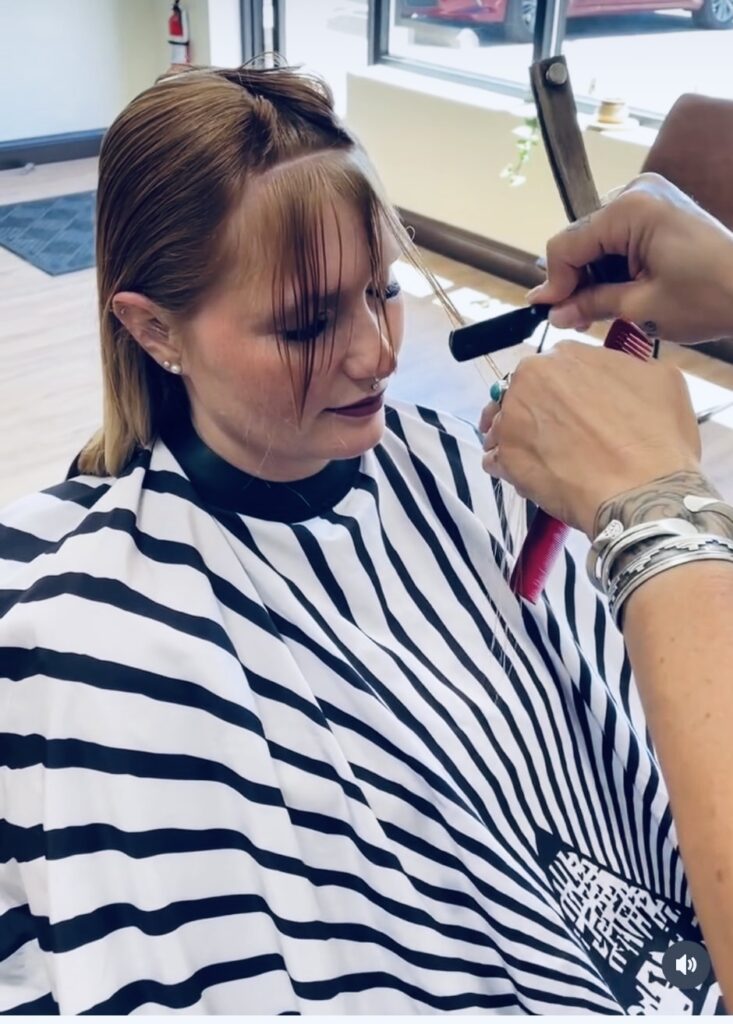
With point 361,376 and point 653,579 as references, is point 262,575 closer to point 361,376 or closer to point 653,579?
point 361,376

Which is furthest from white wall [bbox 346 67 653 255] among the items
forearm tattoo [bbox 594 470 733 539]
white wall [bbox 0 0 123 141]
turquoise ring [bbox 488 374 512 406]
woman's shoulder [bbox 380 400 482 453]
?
forearm tattoo [bbox 594 470 733 539]

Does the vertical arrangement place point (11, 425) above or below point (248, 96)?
below

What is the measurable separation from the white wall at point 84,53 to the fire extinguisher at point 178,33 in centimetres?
3

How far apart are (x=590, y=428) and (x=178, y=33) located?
4729mm

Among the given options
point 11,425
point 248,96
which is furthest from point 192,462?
point 11,425

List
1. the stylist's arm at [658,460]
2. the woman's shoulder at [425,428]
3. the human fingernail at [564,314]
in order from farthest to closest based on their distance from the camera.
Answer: the woman's shoulder at [425,428]
the human fingernail at [564,314]
the stylist's arm at [658,460]

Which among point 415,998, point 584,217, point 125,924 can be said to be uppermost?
point 584,217

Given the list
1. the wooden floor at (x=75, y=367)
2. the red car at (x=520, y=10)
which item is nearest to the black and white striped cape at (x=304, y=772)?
the wooden floor at (x=75, y=367)

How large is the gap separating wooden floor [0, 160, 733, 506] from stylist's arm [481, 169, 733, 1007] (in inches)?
65.7

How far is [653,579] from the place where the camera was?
60 centimetres

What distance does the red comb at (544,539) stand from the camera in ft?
2.79

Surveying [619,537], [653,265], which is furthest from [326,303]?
[619,537]

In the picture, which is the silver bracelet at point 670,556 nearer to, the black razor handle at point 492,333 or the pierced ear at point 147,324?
the black razor handle at point 492,333

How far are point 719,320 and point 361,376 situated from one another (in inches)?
13.4
